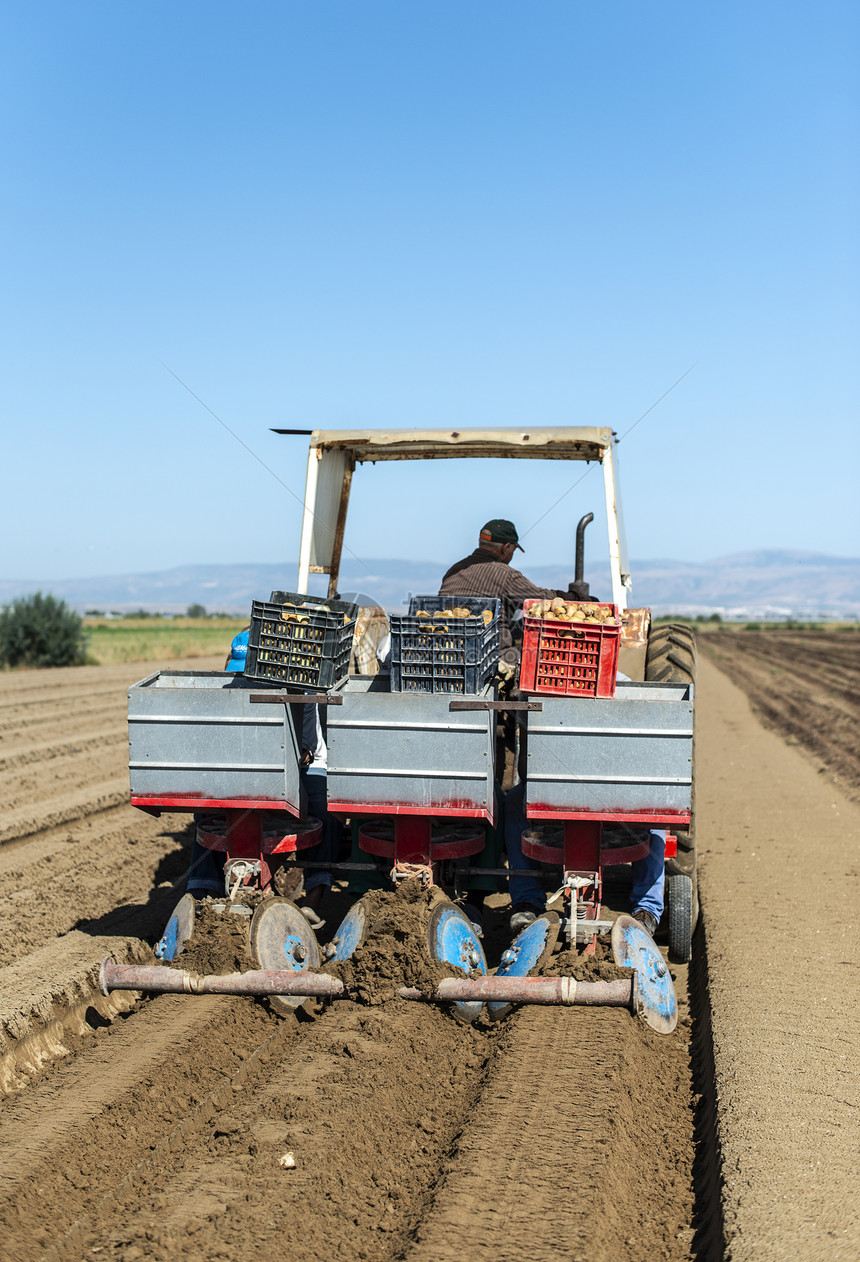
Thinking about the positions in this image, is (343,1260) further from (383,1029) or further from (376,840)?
(376,840)

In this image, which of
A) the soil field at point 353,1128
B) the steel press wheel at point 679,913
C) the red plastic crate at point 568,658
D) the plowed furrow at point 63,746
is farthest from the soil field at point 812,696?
the plowed furrow at point 63,746

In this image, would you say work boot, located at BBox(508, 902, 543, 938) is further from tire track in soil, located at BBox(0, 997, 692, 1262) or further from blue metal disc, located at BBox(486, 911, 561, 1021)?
tire track in soil, located at BBox(0, 997, 692, 1262)

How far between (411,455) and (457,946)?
10.8 feet

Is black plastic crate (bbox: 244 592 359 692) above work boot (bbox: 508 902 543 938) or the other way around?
above

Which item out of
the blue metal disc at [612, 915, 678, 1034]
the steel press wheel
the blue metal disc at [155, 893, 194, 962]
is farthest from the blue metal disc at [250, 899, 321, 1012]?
the steel press wheel

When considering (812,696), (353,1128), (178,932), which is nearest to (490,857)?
(178,932)

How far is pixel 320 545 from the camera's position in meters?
6.73

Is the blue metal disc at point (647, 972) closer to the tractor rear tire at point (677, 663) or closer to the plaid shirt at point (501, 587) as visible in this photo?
the tractor rear tire at point (677, 663)

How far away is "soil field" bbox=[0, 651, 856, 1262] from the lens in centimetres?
321

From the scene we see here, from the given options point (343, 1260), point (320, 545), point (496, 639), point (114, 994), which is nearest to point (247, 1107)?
point (343, 1260)

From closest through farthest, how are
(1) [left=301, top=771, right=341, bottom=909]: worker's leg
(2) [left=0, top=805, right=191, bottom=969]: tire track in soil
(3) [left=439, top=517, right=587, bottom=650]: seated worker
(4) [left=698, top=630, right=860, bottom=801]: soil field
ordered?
(1) [left=301, top=771, right=341, bottom=909]: worker's leg < (3) [left=439, top=517, right=587, bottom=650]: seated worker < (2) [left=0, top=805, right=191, bottom=969]: tire track in soil < (4) [left=698, top=630, right=860, bottom=801]: soil field

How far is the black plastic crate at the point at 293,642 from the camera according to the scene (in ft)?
17.1

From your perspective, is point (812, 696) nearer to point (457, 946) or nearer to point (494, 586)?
point (494, 586)

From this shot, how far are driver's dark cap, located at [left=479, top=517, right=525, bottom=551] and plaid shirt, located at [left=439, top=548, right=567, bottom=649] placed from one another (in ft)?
0.81
